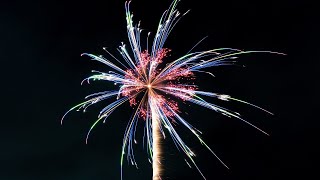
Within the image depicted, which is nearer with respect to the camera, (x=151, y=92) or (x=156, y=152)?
(x=151, y=92)

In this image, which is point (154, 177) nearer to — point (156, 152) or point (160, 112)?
point (156, 152)

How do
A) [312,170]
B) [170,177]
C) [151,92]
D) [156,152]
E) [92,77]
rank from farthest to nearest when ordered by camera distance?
[312,170] < [170,177] < [156,152] < [151,92] < [92,77]

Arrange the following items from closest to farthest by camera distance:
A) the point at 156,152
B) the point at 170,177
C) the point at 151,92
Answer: the point at 151,92 < the point at 156,152 < the point at 170,177

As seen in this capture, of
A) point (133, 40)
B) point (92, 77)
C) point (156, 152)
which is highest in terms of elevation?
point (133, 40)

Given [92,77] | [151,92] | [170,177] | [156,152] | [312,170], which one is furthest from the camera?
[312,170]

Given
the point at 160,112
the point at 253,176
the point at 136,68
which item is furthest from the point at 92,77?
the point at 253,176

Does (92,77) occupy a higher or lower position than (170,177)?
higher

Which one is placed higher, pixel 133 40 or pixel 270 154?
pixel 133 40

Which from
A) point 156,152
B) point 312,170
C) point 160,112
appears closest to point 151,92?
point 160,112

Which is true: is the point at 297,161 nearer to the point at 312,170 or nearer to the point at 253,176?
the point at 312,170
